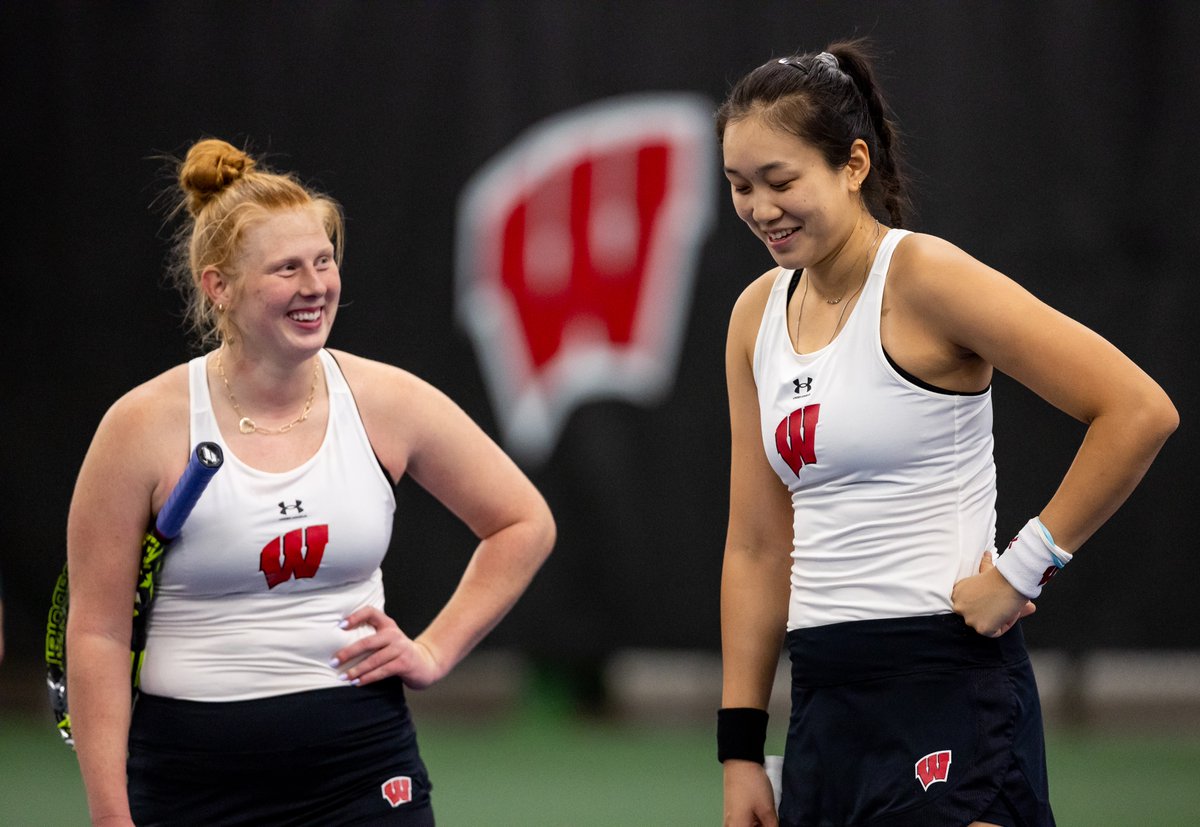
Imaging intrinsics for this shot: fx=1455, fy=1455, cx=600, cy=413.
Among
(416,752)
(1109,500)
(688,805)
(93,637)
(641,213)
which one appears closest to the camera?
(1109,500)

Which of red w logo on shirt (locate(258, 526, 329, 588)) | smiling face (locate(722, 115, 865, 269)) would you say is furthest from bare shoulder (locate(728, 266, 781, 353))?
red w logo on shirt (locate(258, 526, 329, 588))

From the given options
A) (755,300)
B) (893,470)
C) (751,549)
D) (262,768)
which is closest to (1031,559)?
(893,470)

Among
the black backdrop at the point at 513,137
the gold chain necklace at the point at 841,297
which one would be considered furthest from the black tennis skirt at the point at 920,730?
the black backdrop at the point at 513,137

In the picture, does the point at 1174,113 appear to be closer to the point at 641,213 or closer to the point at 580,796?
the point at 641,213

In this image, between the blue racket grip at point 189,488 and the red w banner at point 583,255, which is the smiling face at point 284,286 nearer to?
the blue racket grip at point 189,488

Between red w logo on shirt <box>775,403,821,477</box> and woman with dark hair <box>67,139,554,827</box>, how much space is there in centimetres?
58

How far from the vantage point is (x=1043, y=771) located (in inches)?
66.7

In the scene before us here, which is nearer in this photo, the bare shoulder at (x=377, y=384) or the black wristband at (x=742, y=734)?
the black wristband at (x=742, y=734)

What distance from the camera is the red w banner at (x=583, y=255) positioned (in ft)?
13.7

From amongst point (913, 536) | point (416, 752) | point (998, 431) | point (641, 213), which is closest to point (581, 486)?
A: point (641, 213)

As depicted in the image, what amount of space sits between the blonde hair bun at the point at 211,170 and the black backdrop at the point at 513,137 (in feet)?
7.13

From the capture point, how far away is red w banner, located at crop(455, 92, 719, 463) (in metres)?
4.18

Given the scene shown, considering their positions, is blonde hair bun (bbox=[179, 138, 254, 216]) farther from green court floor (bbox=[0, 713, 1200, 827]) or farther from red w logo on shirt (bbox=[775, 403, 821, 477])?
green court floor (bbox=[0, 713, 1200, 827])

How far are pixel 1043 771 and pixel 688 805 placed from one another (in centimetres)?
229
